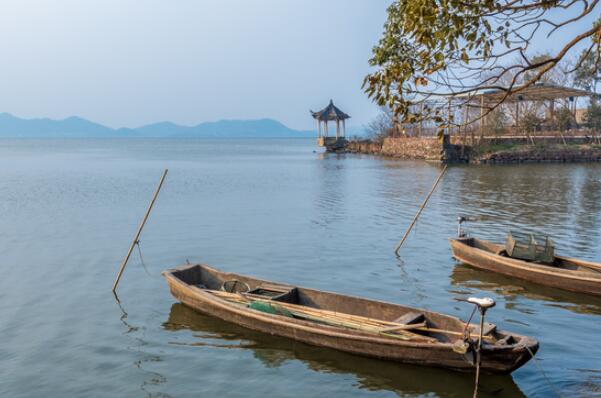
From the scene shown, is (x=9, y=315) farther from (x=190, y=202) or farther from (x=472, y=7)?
(x=190, y=202)

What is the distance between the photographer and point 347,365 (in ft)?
26.9

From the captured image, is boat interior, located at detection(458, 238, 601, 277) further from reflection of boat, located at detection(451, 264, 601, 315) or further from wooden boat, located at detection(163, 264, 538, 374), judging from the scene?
wooden boat, located at detection(163, 264, 538, 374)

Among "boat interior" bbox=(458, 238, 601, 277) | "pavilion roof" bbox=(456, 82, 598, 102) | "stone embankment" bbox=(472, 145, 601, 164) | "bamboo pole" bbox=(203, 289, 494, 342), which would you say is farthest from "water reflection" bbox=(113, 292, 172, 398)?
"stone embankment" bbox=(472, 145, 601, 164)

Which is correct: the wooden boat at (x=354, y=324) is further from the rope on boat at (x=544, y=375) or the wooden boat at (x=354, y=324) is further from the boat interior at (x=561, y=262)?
the boat interior at (x=561, y=262)

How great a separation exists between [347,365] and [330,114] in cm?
5791

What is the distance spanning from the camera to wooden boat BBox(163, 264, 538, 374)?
725 cm

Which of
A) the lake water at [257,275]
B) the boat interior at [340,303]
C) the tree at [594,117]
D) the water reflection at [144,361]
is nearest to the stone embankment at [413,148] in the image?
the tree at [594,117]

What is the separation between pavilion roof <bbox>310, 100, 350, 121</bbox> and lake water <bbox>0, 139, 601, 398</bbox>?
3621 centimetres

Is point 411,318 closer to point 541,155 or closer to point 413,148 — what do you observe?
point 541,155

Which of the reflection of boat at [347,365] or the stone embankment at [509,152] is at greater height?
the stone embankment at [509,152]

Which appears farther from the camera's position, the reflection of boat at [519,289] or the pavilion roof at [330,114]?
the pavilion roof at [330,114]

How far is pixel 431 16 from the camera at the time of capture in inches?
251

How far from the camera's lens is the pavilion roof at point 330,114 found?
6419 centimetres

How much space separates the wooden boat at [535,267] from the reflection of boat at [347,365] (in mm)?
4778
